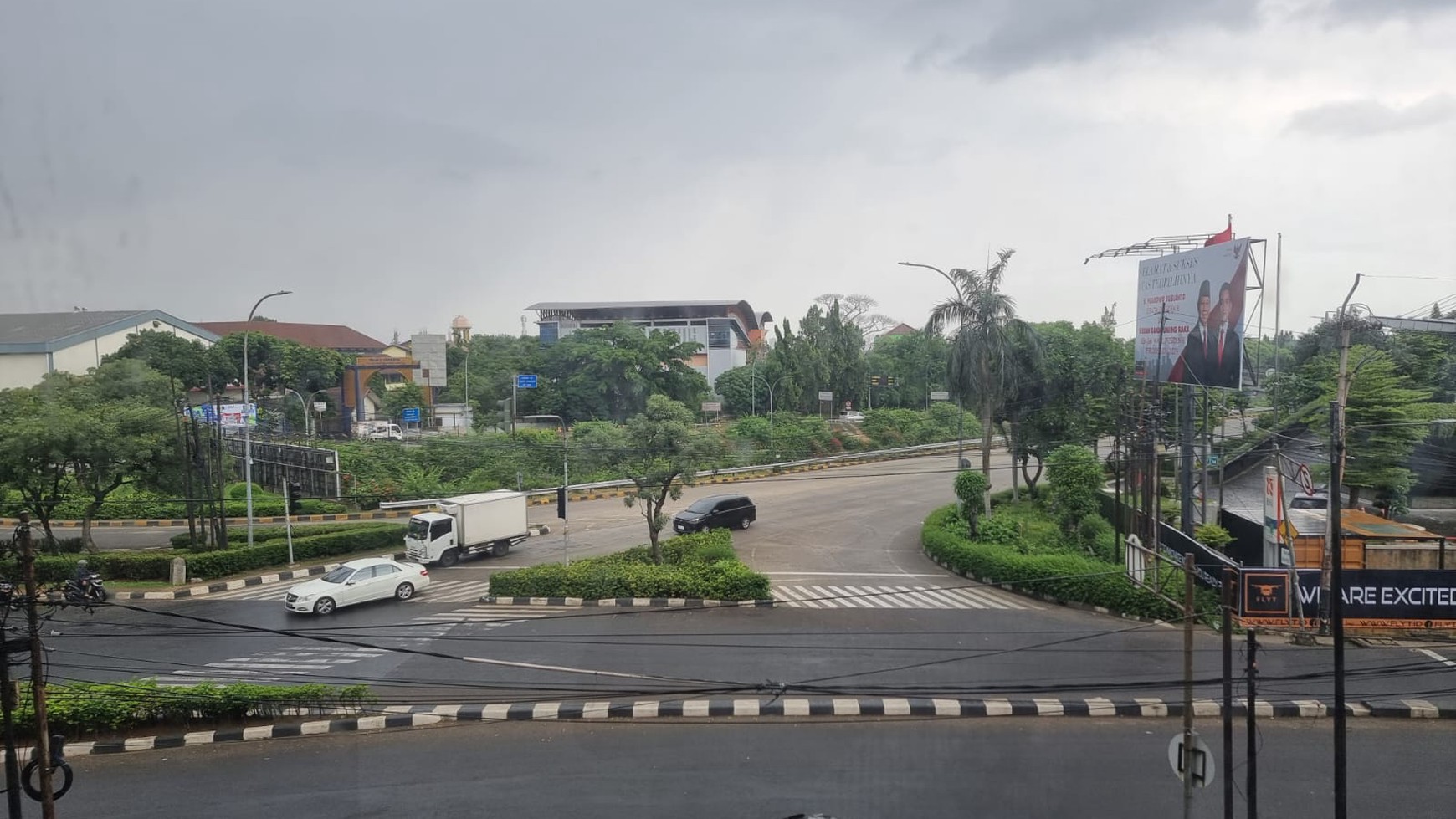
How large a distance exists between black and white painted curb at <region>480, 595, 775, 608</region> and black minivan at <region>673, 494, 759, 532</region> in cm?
677

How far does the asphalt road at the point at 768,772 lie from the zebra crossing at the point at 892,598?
5.88m

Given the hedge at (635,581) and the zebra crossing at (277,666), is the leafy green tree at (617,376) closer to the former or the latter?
the hedge at (635,581)

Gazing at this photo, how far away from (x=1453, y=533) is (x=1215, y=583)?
1258cm

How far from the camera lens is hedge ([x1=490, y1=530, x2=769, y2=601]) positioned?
18.6 metres

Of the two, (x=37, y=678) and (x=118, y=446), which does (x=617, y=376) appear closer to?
(x=118, y=446)

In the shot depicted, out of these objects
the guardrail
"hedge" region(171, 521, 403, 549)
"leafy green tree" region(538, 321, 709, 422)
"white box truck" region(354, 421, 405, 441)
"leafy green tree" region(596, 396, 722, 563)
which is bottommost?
"hedge" region(171, 521, 403, 549)

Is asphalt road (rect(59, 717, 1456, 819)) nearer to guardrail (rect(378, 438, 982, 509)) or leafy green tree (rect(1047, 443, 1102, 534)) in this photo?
leafy green tree (rect(1047, 443, 1102, 534))

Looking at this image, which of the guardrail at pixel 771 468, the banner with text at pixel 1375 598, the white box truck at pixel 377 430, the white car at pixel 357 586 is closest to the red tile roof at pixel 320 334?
the white box truck at pixel 377 430

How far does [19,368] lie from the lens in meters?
43.6

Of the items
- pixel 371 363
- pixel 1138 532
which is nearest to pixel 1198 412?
pixel 1138 532

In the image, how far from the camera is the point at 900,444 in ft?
156

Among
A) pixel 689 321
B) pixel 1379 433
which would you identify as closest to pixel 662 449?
pixel 1379 433

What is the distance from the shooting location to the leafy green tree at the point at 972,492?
23.1 m

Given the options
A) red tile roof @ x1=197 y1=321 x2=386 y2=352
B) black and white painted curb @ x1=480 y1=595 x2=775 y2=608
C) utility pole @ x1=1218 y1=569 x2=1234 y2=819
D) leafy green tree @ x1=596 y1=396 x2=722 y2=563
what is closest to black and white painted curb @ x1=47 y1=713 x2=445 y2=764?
black and white painted curb @ x1=480 y1=595 x2=775 y2=608
